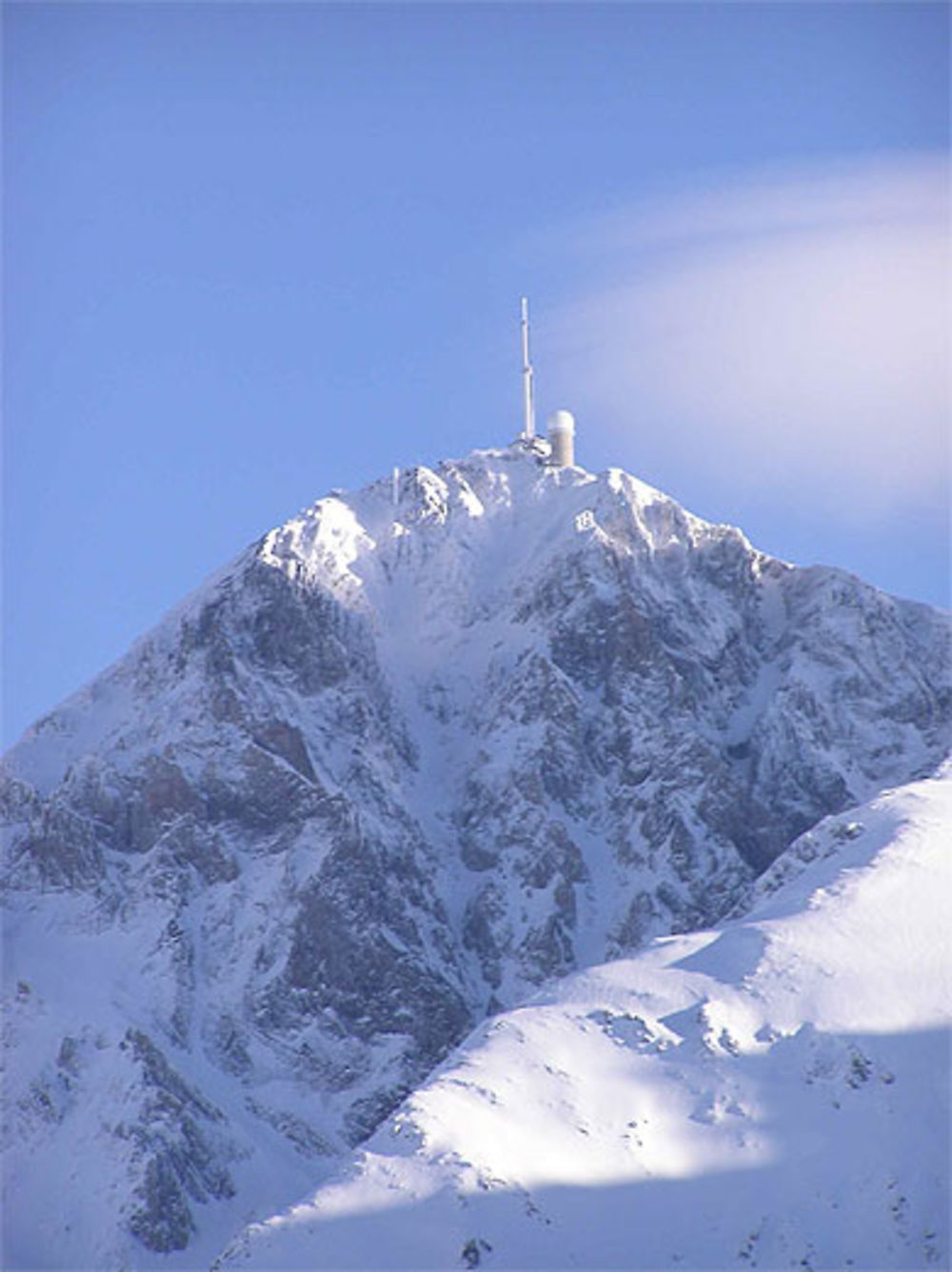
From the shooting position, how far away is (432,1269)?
575 ft

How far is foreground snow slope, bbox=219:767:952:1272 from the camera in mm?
179125

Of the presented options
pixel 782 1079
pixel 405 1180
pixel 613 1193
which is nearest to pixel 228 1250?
pixel 405 1180

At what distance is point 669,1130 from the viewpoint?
19038cm

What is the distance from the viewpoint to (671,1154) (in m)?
188

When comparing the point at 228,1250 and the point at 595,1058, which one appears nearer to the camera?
the point at 228,1250

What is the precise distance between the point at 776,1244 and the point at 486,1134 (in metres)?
19.3

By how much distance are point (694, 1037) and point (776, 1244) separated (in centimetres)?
2048

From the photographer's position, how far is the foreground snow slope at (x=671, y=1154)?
179m

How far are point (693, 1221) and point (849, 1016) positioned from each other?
2188 cm

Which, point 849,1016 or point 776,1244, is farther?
point 849,1016

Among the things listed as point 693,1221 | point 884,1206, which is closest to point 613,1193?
point 693,1221

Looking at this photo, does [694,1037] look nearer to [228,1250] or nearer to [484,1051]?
[484,1051]

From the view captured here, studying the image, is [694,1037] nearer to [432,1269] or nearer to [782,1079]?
[782,1079]

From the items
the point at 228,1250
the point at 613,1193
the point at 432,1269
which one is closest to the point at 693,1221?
the point at 613,1193
